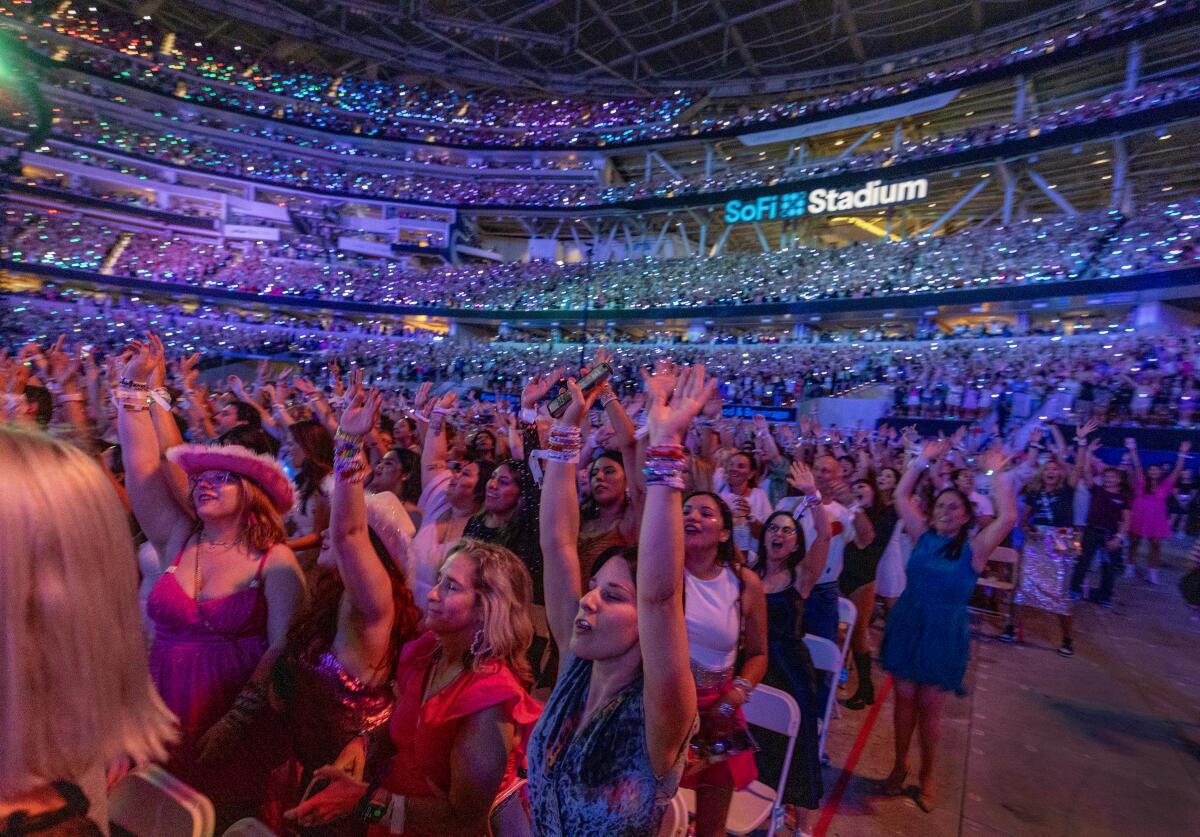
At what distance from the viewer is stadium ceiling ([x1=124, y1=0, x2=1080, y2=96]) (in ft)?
81.8

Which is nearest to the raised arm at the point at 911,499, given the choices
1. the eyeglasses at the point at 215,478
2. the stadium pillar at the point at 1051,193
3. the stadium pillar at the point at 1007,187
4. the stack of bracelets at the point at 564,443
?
the stack of bracelets at the point at 564,443

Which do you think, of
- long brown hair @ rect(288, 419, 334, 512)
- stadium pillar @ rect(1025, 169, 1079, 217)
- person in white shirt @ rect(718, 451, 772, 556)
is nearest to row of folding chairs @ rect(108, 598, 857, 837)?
person in white shirt @ rect(718, 451, 772, 556)

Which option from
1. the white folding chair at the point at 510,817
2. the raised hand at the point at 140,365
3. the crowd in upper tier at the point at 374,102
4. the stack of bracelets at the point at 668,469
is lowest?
the white folding chair at the point at 510,817

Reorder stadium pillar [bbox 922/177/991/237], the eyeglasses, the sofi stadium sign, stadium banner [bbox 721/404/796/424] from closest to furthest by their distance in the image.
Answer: the eyeglasses → stadium banner [bbox 721/404/796/424] → stadium pillar [bbox 922/177/991/237] → the sofi stadium sign

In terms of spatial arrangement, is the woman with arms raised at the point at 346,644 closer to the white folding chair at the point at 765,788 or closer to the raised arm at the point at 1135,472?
the white folding chair at the point at 765,788

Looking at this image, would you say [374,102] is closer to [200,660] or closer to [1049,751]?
[200,660]

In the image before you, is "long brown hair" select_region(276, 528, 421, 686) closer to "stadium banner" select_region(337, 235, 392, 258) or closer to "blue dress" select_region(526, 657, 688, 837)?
"blue dress" select_region(526, 657, 688, 837)

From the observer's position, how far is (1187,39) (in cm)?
1972

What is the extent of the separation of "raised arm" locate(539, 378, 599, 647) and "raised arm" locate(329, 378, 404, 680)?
59cm

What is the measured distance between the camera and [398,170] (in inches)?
1496

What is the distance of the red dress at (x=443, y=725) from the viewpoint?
181cm

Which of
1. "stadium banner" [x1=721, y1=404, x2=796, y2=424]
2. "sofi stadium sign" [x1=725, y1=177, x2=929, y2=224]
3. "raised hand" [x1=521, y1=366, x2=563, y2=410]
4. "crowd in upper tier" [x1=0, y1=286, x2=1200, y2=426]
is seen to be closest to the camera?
"raised hand" [x1=521, y1=366, x2=563, y2=410]

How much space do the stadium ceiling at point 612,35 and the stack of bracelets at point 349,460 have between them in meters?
27.7

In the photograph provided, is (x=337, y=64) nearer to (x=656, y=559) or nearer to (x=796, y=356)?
(x=796, y=356)
